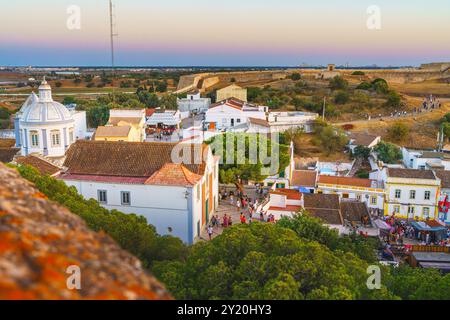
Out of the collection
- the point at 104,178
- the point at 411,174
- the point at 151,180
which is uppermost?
the point at 151,180

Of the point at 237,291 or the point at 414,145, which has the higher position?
the point at 237,291

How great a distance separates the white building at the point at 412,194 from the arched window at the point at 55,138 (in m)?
21.2

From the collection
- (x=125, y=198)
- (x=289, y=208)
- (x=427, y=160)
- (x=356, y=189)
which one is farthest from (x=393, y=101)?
(x=125, y=198)

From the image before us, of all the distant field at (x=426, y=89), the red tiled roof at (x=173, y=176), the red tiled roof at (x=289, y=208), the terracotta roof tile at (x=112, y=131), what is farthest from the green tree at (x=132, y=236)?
the distant field at (x=426, y=89)

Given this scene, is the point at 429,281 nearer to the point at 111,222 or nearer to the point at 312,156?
the point at 111,222

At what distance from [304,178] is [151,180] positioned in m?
15.4

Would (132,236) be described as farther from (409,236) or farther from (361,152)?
(361,152)

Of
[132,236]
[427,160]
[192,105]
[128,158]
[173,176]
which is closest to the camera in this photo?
[132,236]

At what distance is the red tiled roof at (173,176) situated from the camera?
834 inches

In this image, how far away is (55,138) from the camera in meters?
26.6

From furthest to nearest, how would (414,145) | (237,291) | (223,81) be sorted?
(223,81), (414,145), (237,291)

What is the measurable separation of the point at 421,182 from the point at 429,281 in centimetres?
1878

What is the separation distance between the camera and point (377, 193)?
3017 centimetres
